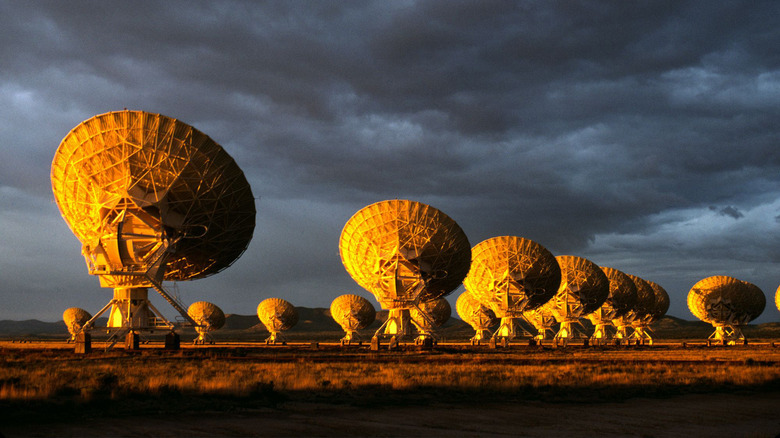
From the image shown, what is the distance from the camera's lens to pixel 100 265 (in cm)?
4403

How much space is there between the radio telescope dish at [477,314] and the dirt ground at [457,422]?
8039 cm

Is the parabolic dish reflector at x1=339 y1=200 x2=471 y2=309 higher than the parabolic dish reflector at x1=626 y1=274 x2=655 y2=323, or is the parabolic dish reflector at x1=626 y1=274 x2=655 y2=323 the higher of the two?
the parabolic dish reflector at x1=339 y1=200 x2=471 y2=309

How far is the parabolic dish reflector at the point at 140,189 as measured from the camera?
41.7 m

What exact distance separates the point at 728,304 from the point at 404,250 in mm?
72165

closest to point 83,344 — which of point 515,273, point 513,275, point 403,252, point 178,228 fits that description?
point 178,228

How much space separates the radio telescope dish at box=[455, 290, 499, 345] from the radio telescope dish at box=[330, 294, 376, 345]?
17.5 m

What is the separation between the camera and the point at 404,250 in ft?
196

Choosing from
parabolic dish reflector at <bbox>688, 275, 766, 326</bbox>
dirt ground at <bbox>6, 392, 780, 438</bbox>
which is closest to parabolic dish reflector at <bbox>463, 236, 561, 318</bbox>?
parabolic dish reflector at <bbox>688, 275, 766, 326</bbox>

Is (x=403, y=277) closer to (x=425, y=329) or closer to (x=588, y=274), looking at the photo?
(x=425, y=329)

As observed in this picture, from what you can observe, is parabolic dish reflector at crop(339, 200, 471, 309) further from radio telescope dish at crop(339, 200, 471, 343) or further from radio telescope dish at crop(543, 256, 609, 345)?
radio telescope dish at crop(543, 256, 609, 345)

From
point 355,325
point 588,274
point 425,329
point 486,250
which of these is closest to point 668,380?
point 425,329

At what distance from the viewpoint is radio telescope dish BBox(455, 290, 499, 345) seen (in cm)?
10869

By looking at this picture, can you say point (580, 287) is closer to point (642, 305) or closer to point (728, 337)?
point (642, 305)

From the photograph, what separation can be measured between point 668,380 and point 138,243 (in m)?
34.0
